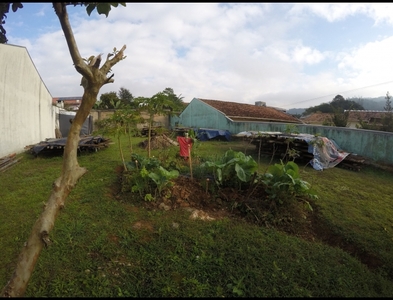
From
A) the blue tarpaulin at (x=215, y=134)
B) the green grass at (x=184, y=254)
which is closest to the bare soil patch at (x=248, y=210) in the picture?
the green grass at (x=184, y=254)

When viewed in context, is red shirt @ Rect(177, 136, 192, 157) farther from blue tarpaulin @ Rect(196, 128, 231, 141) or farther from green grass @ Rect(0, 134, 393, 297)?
blue tarpaulin @ Rect(196, 128, 231, 141)

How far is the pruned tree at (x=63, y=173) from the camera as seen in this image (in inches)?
57.3

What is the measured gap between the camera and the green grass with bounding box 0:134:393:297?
7.95ft

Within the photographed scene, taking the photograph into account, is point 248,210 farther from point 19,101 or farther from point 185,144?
point 19,101

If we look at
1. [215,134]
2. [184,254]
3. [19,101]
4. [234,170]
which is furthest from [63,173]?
[215,134]

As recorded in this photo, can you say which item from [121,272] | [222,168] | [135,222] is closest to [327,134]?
[222,168]

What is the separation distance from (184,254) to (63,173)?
190 centimetres

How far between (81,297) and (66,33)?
91.7 inches

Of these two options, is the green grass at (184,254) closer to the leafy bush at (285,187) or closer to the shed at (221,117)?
the leafy bush at (285,187)

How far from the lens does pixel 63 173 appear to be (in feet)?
5.36

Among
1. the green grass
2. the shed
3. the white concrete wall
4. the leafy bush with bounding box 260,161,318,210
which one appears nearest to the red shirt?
the green grass

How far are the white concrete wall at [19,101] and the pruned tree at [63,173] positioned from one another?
8.30m

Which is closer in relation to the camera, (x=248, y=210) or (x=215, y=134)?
(x=248, y=210)

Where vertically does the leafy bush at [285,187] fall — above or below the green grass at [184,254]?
above
